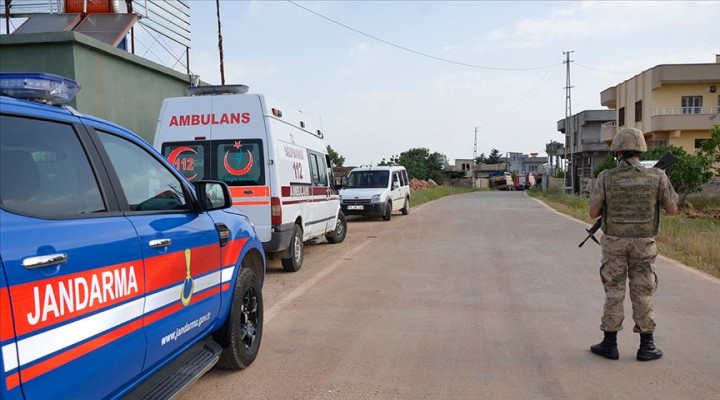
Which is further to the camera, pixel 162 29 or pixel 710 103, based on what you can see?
pixel 710 103

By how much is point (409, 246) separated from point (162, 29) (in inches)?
435

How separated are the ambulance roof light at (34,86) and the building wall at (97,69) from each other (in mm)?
9104

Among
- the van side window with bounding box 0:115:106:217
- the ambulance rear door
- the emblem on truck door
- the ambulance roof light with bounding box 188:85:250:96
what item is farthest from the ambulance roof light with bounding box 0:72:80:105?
the ambulance roof light with bounding box 188:85:250:96

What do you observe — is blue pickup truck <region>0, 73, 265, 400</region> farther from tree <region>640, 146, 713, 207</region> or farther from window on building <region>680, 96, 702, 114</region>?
window on building <region>680, 96, 702, 114</region>

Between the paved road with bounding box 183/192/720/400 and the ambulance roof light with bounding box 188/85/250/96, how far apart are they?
9.57 feet

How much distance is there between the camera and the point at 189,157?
817 centimetres


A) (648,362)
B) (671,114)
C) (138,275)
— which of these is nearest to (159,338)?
(138,275)

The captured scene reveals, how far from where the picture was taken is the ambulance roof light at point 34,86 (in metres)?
2.52

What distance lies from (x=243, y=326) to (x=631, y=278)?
3315 millimetres

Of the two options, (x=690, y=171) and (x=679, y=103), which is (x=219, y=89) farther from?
(x=679, y=103)

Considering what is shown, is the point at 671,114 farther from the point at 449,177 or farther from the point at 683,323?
the point at 449,177

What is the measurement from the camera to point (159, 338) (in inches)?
122

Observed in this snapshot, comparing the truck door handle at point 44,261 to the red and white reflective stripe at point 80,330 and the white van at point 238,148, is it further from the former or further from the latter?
the white van at point 238,148

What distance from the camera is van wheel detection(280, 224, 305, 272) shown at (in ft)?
28.6
